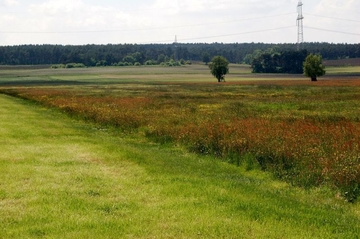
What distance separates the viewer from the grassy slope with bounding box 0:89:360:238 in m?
9.19

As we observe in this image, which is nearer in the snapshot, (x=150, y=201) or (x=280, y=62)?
(x=150, y=201)

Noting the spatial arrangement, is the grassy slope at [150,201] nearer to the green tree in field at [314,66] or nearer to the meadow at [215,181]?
the meadow at [215,181]

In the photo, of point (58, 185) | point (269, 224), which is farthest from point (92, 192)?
point (269, 224)

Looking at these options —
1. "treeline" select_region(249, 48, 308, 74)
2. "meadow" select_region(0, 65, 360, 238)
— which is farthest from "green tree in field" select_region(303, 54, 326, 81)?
"meadow" select_region(0, 65, 360, 238)

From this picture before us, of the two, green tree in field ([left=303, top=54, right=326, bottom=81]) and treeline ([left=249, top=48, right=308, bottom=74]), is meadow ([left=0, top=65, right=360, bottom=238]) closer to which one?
green tree in field ([left=303, top=54, right=326, bottom=81])

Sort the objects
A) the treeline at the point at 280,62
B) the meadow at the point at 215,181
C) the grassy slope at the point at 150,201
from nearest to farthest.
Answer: the grassy slope at the point at 150,201, the meadow at the point at 215,181, the treeline at the point at 280,62

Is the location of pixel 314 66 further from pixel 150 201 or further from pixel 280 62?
pixel 150 201

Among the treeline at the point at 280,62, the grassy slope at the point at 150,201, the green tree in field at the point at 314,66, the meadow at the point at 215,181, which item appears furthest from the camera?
the treeline at the point at 280,62

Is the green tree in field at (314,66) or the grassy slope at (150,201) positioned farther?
the green tree in field at (314,66)

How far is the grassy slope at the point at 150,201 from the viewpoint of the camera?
9188 millimetres

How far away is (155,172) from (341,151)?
730cm

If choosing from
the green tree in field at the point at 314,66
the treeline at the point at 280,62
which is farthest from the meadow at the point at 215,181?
the treeline at the point at 280,62

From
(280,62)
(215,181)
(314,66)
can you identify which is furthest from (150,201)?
(280,62)

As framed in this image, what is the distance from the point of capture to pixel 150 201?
11352 mm
